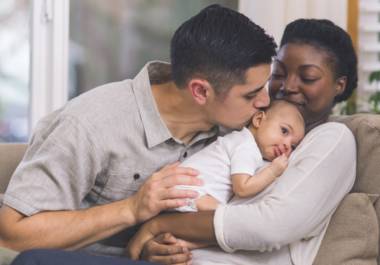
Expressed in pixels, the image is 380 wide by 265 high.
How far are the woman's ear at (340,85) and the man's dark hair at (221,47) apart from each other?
24 centimetres

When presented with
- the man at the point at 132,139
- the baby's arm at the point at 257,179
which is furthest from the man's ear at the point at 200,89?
the baby's arm at the point at 257,179

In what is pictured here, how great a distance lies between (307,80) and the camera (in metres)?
1.82

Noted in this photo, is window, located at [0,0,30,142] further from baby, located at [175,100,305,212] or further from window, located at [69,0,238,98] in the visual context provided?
baby, located at [175,100,305,212]

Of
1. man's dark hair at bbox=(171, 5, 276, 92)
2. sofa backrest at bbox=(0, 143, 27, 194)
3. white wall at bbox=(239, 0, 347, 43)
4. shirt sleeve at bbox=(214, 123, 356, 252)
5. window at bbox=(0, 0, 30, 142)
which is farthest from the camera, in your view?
window at bbox=(0, 0, 30, 142)

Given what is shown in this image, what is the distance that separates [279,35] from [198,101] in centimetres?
144

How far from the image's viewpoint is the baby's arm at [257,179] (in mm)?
1655

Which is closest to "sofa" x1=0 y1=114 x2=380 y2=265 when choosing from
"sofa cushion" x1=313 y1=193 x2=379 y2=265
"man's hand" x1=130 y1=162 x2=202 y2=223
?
"sofa cushion" x1=313 y1=193 x2=379 y2=265

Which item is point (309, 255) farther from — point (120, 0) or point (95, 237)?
point (120, 0)

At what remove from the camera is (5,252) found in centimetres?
146

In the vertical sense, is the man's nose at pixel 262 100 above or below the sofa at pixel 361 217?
above

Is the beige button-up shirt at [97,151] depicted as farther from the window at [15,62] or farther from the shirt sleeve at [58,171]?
the window at [15,62]

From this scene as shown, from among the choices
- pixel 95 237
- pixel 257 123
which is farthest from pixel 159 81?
pixel 95 237

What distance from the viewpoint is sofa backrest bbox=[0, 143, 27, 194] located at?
2.18 m

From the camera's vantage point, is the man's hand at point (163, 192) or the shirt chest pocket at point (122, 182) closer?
the man's hand at point (163, 192)
